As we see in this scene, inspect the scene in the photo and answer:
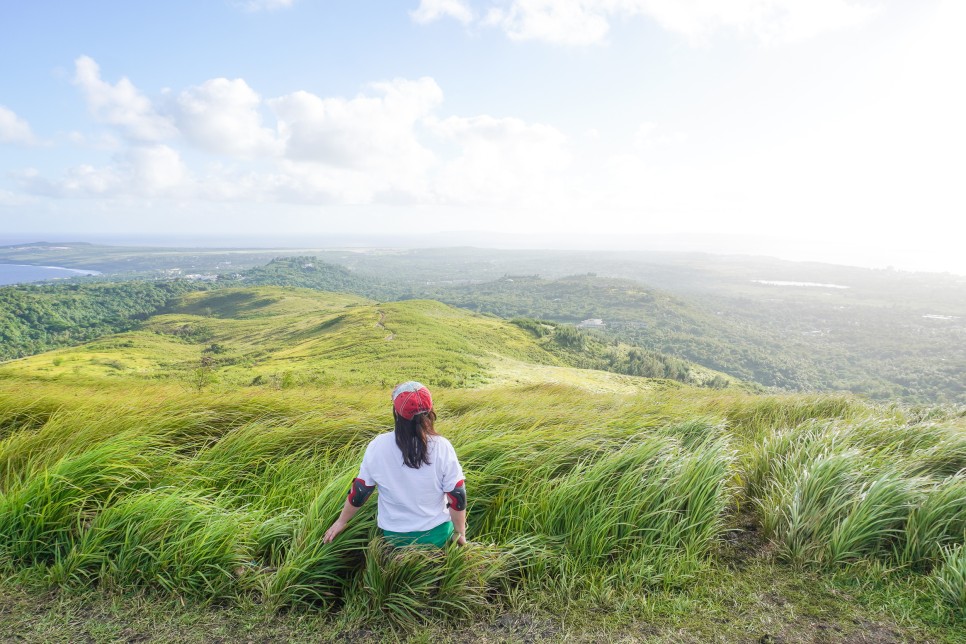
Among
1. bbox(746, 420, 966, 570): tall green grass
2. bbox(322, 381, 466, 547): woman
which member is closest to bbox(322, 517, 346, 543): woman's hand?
bbox(322, 381, 466, 547): woman

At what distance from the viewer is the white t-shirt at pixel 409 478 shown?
304 centimetres

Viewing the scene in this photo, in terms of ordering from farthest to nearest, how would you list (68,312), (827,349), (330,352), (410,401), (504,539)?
(68,312) < (827,349) < (330,352) < (504,539) < (410,401)

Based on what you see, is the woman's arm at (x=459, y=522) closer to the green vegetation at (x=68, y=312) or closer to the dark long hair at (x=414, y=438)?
the dark long hair at (x=414, y=438)

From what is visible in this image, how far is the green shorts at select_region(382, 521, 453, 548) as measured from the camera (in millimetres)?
3160

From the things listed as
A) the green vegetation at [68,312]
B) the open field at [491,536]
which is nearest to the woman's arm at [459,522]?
the open field at [491,536]

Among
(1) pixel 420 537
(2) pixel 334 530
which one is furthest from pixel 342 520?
(1) pixel 420 537

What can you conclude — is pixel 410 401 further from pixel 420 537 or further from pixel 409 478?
pixel 420 537

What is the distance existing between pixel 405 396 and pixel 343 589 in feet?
5.17

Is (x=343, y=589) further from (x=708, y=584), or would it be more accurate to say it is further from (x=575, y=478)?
(x=708, y=584)

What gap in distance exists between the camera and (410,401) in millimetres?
2945

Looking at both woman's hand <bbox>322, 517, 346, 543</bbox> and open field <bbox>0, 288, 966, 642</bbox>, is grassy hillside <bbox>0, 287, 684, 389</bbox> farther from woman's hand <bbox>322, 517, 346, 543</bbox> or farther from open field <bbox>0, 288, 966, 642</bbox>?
woman's hand <bbox>322, 517, 346, 543</bbox>

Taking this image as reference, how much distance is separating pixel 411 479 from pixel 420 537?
492 millimetres

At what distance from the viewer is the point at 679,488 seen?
4.05m

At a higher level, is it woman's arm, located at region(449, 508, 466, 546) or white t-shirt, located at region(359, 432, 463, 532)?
white t-shirt, located at region(359, 432, 463, 532)
